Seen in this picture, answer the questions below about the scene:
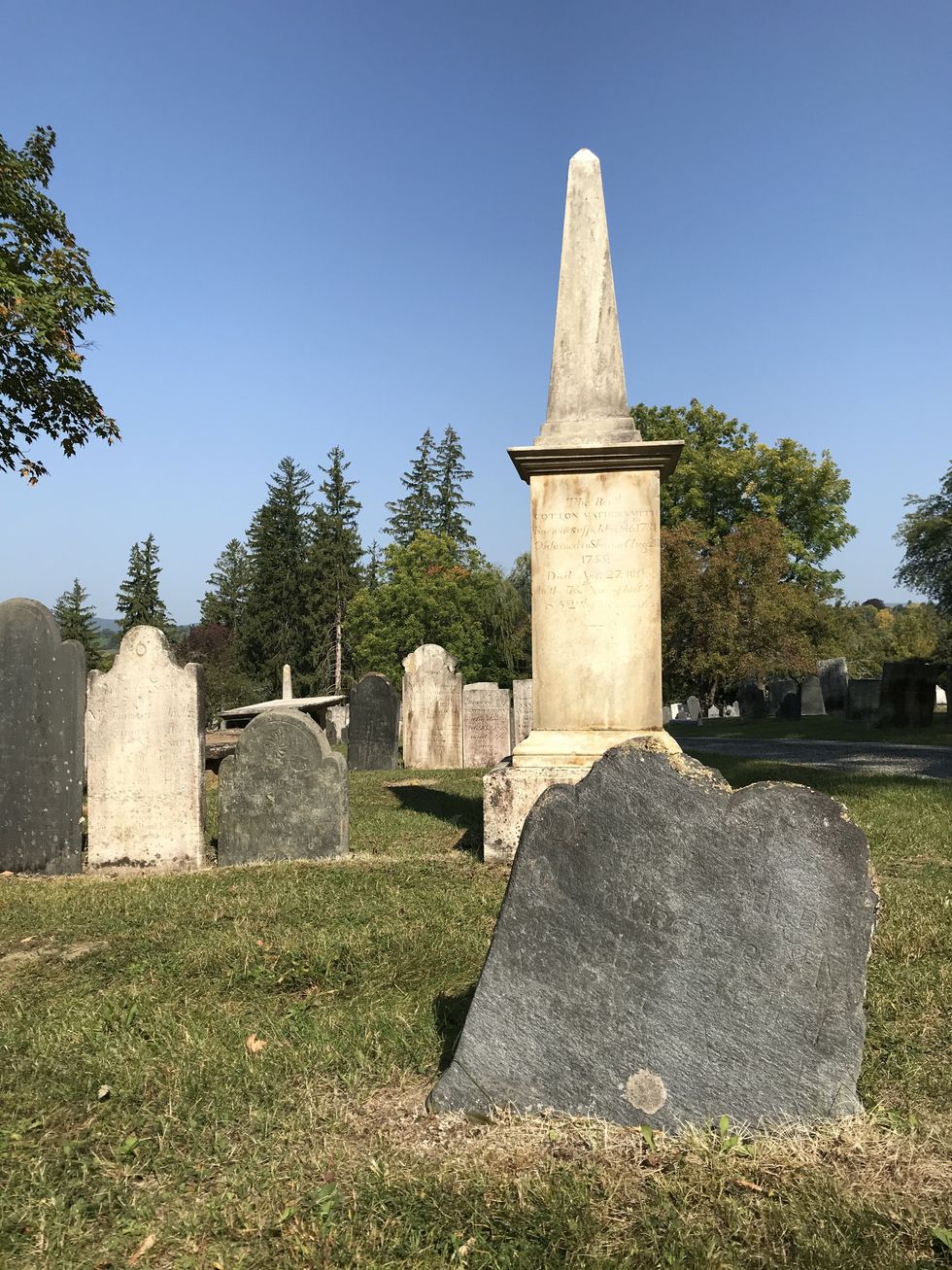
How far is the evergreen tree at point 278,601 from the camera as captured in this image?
5234cm

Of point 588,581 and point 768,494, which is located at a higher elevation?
point 768,494

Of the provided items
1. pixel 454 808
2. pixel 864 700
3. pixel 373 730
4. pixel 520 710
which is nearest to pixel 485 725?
pixel 520 710

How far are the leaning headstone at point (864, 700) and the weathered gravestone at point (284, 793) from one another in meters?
18.5

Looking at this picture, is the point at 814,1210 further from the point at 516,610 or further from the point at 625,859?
the point at 516,610

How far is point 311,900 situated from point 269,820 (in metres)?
1.65

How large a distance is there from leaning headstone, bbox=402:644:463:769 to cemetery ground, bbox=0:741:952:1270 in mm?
11350

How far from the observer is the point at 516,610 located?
4141cm

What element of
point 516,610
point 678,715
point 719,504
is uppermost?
point 719,504

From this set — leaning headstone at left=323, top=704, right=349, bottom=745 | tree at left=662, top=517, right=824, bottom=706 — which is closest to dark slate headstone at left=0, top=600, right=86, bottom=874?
leaning headstone at left=323, top=704, right=349, bottom=745

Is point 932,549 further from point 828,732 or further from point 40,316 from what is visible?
point 40,316

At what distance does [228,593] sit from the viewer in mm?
67188

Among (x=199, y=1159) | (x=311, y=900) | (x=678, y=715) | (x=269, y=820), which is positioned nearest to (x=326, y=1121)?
(x=199, y=1159)

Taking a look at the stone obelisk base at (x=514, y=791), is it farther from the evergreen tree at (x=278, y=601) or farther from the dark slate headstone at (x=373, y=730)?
the evergreen tree at (x=278, y=601)

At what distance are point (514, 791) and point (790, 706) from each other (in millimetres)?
23505
